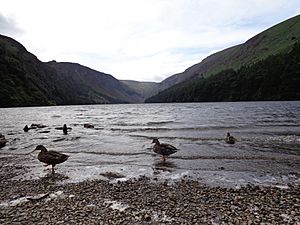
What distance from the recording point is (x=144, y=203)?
32.6 ft

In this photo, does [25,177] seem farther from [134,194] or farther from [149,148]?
[149,148]

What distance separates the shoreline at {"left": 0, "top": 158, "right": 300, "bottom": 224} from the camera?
27.8 ft

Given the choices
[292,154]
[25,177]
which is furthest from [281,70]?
[25,177]

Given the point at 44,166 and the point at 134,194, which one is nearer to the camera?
the point at 134,194

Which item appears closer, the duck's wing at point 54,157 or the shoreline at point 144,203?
the shoreline at point 144,203

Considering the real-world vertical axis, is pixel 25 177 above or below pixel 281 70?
below

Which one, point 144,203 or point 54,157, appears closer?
point 144,203

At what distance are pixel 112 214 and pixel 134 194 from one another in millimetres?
2133

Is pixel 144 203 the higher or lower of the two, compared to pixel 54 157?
lower

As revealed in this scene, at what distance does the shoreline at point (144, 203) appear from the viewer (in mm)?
8484

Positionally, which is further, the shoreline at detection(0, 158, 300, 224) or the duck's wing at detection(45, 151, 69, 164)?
the duck's wing at detection(45, 151, 69, 164)

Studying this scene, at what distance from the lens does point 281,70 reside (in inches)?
6860

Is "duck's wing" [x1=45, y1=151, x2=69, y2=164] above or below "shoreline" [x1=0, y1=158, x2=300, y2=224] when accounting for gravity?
above

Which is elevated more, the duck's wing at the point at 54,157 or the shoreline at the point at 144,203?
the duck's wing at the point at 54,157
